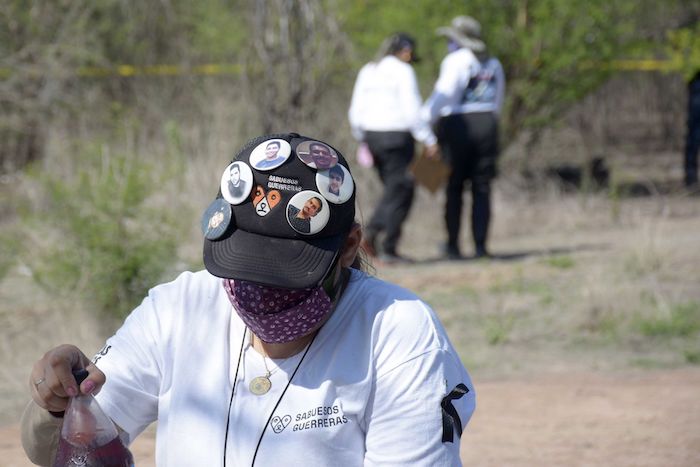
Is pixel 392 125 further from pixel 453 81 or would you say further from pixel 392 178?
pixel 453 81

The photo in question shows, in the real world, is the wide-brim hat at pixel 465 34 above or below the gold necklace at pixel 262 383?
above

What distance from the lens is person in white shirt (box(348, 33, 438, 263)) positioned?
30.6 ft

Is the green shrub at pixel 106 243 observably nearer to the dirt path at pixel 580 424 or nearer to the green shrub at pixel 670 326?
the dirt path at pixel 580 424

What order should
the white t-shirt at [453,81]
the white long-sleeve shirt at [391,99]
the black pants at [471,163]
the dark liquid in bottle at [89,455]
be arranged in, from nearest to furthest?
the dark liquid in bottle at [89,455], the white long-sleeve shirt at [391,99], the white t-shirt at [453,81], the black pants at [471,163]

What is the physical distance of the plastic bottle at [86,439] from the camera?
2119 mm

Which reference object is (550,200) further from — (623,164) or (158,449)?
(158,449)

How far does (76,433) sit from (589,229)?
10037mm

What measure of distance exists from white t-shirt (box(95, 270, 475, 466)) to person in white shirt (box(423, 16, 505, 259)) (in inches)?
284

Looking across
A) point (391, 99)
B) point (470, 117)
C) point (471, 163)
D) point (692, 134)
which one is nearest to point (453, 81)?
point (470, 117)

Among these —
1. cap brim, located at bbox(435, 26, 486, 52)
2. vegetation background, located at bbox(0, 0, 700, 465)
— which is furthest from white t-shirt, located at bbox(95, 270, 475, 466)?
cap brim, located at bbox(435, 26, 486, 52)

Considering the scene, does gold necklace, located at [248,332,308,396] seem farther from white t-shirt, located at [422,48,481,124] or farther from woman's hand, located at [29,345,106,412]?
white t-shirt, located at [422,48,481,124]

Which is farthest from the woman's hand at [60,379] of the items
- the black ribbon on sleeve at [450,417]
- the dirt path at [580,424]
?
the dirt path at [580,424]

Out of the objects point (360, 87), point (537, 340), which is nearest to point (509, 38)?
point (360, 87)

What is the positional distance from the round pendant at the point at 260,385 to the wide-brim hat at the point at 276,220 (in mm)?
259
